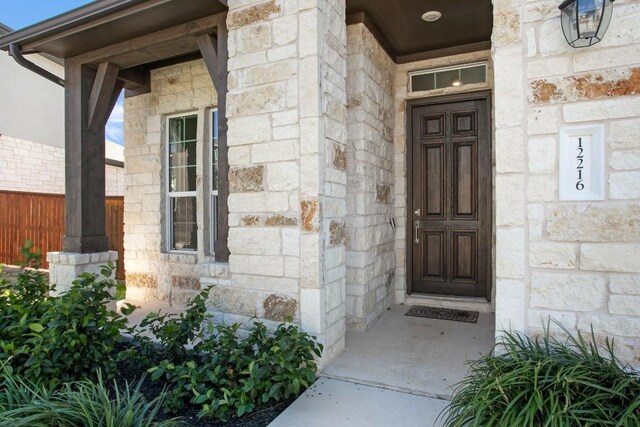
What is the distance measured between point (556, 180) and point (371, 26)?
92.5 inches

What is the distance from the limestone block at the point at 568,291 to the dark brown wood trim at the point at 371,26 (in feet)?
8.56

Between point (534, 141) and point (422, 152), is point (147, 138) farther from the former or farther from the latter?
point (534, 141)

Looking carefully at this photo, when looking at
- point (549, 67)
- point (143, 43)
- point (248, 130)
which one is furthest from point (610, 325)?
point (143, 43)

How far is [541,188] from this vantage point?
6.85 feet

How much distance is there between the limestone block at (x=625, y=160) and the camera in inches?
75.8

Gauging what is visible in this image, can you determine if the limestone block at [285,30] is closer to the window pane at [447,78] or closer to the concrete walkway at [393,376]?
the window pane at [447,78]

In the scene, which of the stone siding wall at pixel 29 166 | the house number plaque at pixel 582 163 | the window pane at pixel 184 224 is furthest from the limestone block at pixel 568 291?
the stone siding wall at pixel 29 166

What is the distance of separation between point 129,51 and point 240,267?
8.18ft

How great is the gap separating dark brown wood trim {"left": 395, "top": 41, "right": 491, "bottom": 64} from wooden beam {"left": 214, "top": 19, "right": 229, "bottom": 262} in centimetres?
209

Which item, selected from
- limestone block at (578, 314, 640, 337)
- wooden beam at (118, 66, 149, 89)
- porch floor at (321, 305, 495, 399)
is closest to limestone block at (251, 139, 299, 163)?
porch floor at (321, 305, 495, 399)

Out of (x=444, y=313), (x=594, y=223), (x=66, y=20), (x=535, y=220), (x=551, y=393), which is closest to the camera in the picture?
(x=551, y=393)

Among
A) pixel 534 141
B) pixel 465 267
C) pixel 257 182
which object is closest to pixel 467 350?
pixel 465 267

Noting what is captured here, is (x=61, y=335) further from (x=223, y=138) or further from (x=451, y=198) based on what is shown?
(x=451, y=198)

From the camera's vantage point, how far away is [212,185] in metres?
4.62
